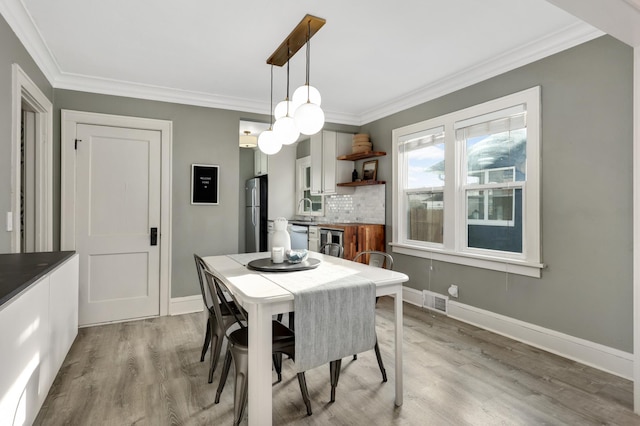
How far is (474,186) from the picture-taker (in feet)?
11.3

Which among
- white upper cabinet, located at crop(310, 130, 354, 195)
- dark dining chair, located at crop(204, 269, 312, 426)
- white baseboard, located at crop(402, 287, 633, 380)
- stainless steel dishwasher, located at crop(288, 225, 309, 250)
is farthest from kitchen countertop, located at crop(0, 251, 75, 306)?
white baseboard, located at crop(402, 287, 633, 380)

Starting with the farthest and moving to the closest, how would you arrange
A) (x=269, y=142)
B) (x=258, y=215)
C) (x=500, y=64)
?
(x=258, y=215)
(x=500, y=64)
(x=269, y=142)

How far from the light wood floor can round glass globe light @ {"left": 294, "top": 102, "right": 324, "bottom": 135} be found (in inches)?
66.4

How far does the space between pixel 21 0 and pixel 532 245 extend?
411 cm

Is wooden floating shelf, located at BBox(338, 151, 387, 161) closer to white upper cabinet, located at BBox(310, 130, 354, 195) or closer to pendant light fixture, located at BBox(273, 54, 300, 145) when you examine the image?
white upper cabinet, located at BBox(310, 130, 354, 195)

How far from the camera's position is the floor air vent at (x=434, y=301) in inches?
148

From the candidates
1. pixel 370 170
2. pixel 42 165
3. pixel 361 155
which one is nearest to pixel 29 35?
pixel 42 165

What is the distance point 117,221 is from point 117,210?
117mm

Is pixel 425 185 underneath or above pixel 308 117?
underneath

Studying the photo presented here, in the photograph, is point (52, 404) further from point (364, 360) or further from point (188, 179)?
point (188, 179)

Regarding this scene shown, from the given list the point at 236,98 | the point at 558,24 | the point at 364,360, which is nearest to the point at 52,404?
the point at 364,360

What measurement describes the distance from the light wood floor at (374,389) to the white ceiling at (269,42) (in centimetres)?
246

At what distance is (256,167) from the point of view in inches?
275

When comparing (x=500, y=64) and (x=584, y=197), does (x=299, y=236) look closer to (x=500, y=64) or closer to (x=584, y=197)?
(x=500, y=64)
